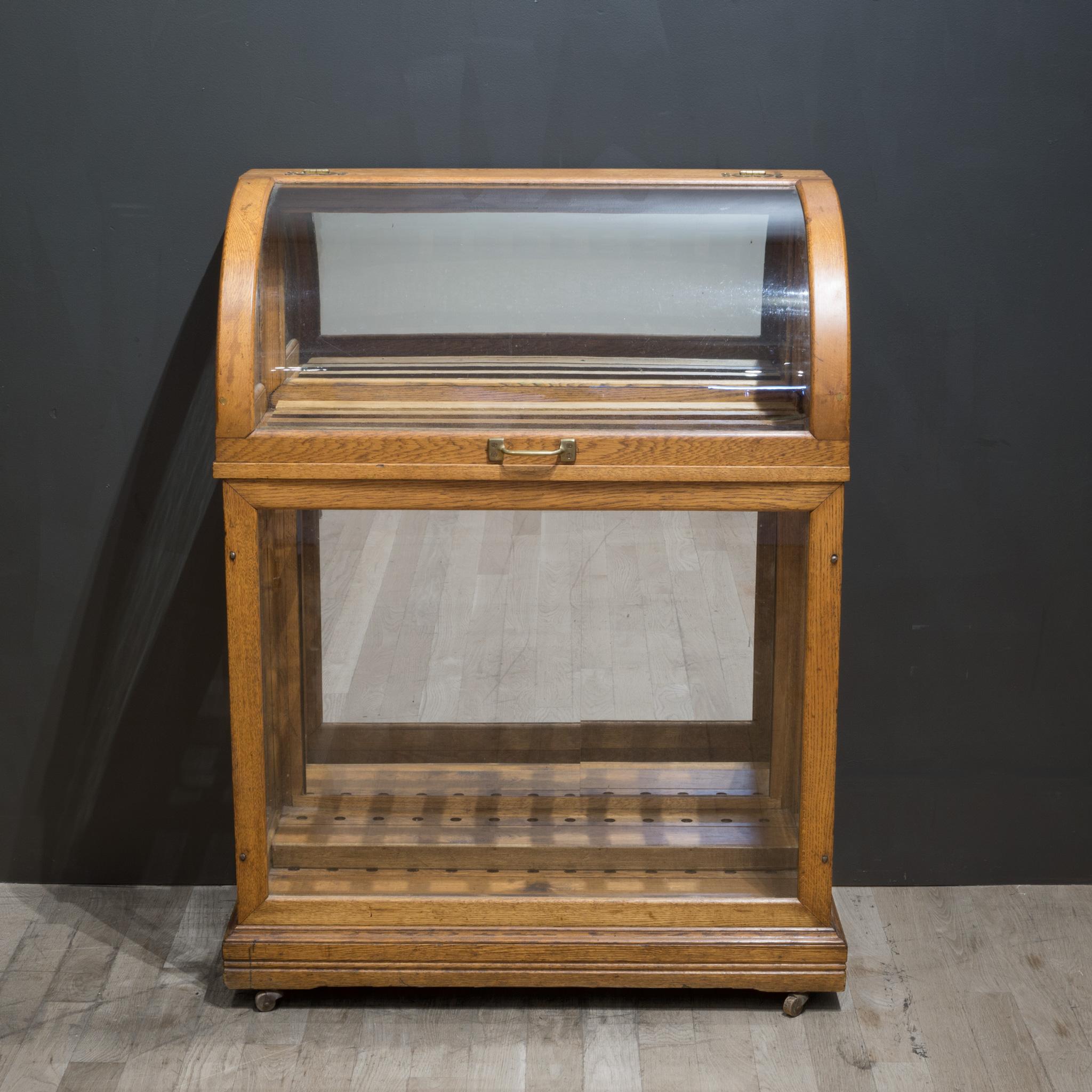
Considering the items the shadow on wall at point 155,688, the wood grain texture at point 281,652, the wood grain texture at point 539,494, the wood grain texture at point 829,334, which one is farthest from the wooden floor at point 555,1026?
the wood grain texture at point 829,334

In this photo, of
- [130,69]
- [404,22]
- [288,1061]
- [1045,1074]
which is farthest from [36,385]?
[1045,1074]

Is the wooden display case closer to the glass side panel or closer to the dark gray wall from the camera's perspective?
the glass side panel

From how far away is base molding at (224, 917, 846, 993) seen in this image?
6.69 feet

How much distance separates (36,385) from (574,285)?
3.09ft

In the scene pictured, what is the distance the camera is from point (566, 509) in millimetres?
1905

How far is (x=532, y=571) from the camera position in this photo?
2.02m

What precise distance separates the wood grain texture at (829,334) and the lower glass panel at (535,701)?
0.17 meters

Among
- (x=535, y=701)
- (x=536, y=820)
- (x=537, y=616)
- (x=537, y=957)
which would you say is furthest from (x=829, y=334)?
(x=537, y=957)

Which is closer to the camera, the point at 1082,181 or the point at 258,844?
the point at 258,844

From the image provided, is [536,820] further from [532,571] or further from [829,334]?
[829,334]

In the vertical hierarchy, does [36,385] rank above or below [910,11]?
below

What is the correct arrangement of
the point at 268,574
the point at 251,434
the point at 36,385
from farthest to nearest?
the point at 36,385 → the point at 268,574 → the point at 251,434

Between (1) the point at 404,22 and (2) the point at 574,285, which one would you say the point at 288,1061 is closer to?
(2) the point at 574,285

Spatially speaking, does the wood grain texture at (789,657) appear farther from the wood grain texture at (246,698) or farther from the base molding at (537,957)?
the wood grain texture at (246,698)
